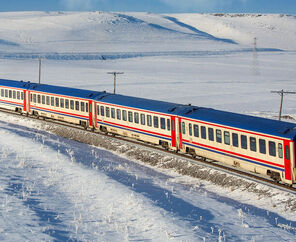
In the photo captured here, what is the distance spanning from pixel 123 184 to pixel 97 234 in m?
6.19

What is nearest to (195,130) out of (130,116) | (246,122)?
(246,122)

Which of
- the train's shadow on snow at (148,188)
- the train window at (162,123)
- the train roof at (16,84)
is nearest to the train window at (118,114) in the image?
the train's shadow on snow at (148,188)

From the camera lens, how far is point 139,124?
28.0 metres

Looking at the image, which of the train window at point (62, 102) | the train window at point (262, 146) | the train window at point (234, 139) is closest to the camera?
the train window at point (262, 146)

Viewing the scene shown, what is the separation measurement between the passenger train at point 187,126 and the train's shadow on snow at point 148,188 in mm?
2115

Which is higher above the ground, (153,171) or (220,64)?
(220,64)

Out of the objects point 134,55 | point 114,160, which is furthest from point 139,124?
point 134,55

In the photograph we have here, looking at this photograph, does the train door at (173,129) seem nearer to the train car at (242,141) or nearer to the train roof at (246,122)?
the train car at (242,141)

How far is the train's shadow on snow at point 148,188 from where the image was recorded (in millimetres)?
15427

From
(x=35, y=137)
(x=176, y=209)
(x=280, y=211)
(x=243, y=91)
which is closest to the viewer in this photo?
(x=176, y=209)

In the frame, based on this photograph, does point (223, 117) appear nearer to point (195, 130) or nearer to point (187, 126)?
point (195, 130)

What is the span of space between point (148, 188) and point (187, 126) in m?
5.85

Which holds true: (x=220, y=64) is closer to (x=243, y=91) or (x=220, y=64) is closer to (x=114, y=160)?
(x=243, y=91)

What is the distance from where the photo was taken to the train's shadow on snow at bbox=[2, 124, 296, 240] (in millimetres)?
15427
